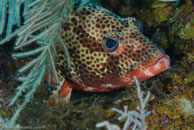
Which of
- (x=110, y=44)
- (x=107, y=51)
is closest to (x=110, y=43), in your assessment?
(x=110, y=44)

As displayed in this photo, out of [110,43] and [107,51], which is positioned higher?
[110,43]

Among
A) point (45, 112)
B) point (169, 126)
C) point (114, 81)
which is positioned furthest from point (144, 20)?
point (45, 112)

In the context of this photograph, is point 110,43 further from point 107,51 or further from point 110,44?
point 107,51

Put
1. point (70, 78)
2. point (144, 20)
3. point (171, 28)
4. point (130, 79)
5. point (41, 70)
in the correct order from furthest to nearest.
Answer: point (144, 20), point (171, 28), point (70, 78), point (130, 79), point (41, 70)

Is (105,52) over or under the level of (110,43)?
under

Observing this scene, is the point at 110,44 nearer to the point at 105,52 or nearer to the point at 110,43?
the point at 110,43

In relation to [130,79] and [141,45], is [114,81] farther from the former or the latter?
[141,45]
